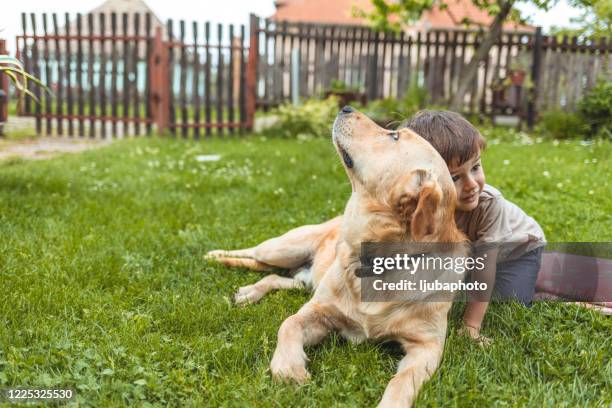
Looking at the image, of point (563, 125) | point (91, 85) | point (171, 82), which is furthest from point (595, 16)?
point (91, 85)

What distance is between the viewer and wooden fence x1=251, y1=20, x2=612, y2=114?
40.0ft

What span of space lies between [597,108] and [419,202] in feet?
32.5

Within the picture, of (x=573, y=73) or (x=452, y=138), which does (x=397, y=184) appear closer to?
(x=452, y=138)

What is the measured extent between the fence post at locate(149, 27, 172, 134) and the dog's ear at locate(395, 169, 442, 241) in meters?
8.92

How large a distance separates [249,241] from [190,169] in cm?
303

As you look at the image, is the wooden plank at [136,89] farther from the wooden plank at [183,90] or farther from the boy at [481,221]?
the boy at [481,221]

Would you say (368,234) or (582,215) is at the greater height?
(368,234)

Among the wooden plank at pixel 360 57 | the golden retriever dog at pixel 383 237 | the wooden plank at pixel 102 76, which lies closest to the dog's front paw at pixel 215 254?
the golden retriever dog at pixel 383 237

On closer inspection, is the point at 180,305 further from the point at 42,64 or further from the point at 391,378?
the point at 42,64

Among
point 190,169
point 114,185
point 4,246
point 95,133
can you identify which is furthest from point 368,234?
point 95,133

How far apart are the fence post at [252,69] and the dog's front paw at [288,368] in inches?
359

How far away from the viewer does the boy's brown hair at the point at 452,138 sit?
9.98 feet

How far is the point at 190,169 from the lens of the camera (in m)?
7.21

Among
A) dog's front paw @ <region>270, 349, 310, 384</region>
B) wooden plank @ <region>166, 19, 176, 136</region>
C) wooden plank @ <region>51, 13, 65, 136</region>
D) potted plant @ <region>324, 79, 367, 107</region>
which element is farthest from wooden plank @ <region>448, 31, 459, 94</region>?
dog's front paw @ <region>270, 349, 310, 384</region>
